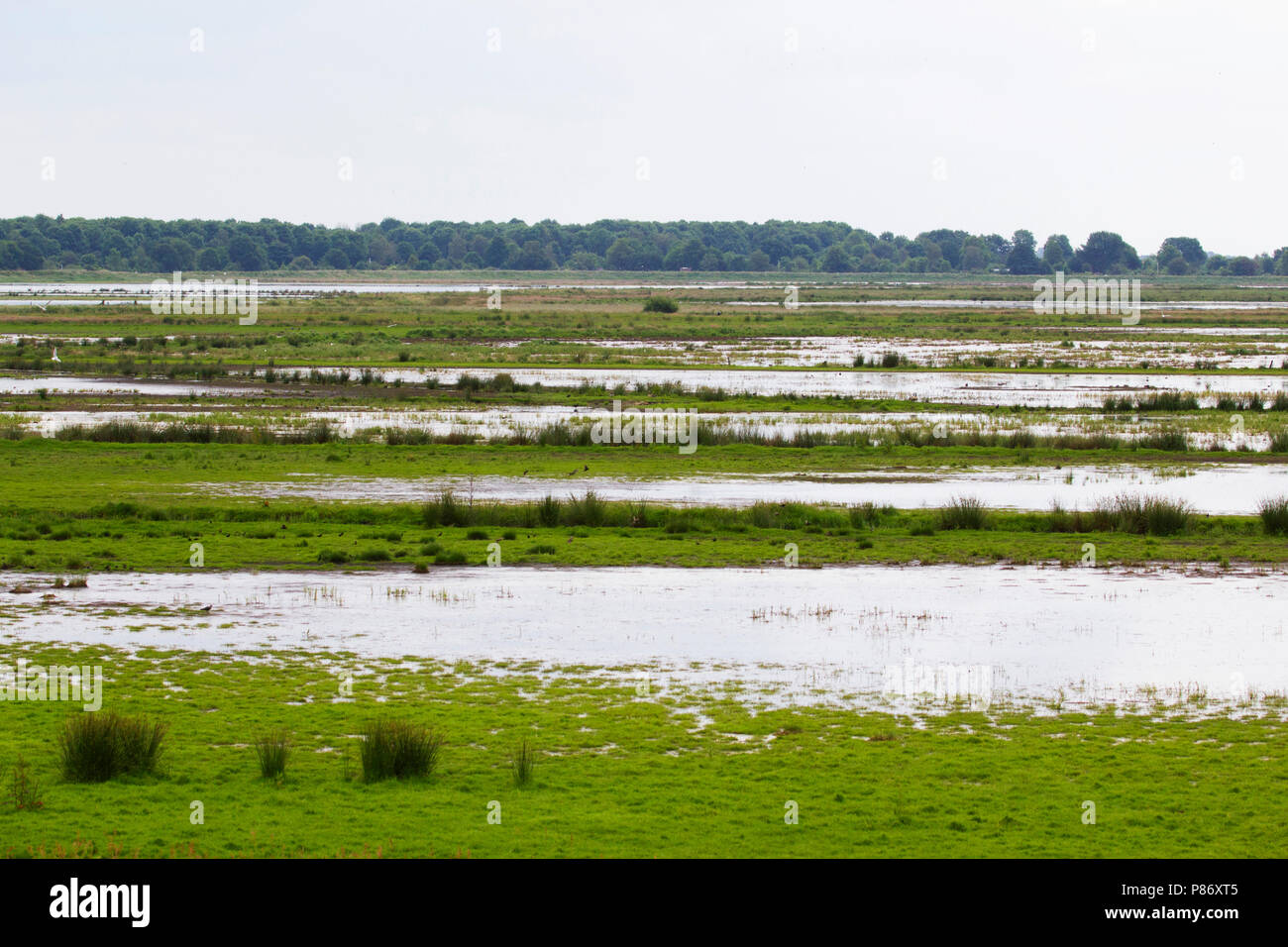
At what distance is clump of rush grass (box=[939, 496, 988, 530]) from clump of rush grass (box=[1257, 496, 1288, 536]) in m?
5.26

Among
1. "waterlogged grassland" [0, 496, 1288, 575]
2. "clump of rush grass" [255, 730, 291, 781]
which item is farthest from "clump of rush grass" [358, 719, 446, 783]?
"waterlogged grassland" [0, 496, 1288, 575]

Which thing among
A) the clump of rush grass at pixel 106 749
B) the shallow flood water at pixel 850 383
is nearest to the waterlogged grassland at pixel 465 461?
the shallow flood water at pixel 850 383

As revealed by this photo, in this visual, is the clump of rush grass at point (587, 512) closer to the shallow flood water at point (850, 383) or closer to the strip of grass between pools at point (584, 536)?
the strip of grass between pools at point (584, 536)

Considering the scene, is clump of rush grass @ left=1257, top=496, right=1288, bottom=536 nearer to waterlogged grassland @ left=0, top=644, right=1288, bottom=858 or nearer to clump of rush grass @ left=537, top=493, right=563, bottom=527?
waterlogged grassland @ left=0, top=644, right=1288, bottom=858

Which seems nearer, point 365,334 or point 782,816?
point 782,816

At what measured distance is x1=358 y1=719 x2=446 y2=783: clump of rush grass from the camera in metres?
12.0

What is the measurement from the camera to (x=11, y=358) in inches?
2589

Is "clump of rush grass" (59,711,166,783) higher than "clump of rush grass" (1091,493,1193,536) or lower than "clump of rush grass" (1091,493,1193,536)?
lower

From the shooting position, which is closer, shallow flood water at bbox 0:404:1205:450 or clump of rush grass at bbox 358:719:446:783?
clump of rush grass at bbox 358:719:446:783

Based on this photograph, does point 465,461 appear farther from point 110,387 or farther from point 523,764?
point 523,764
